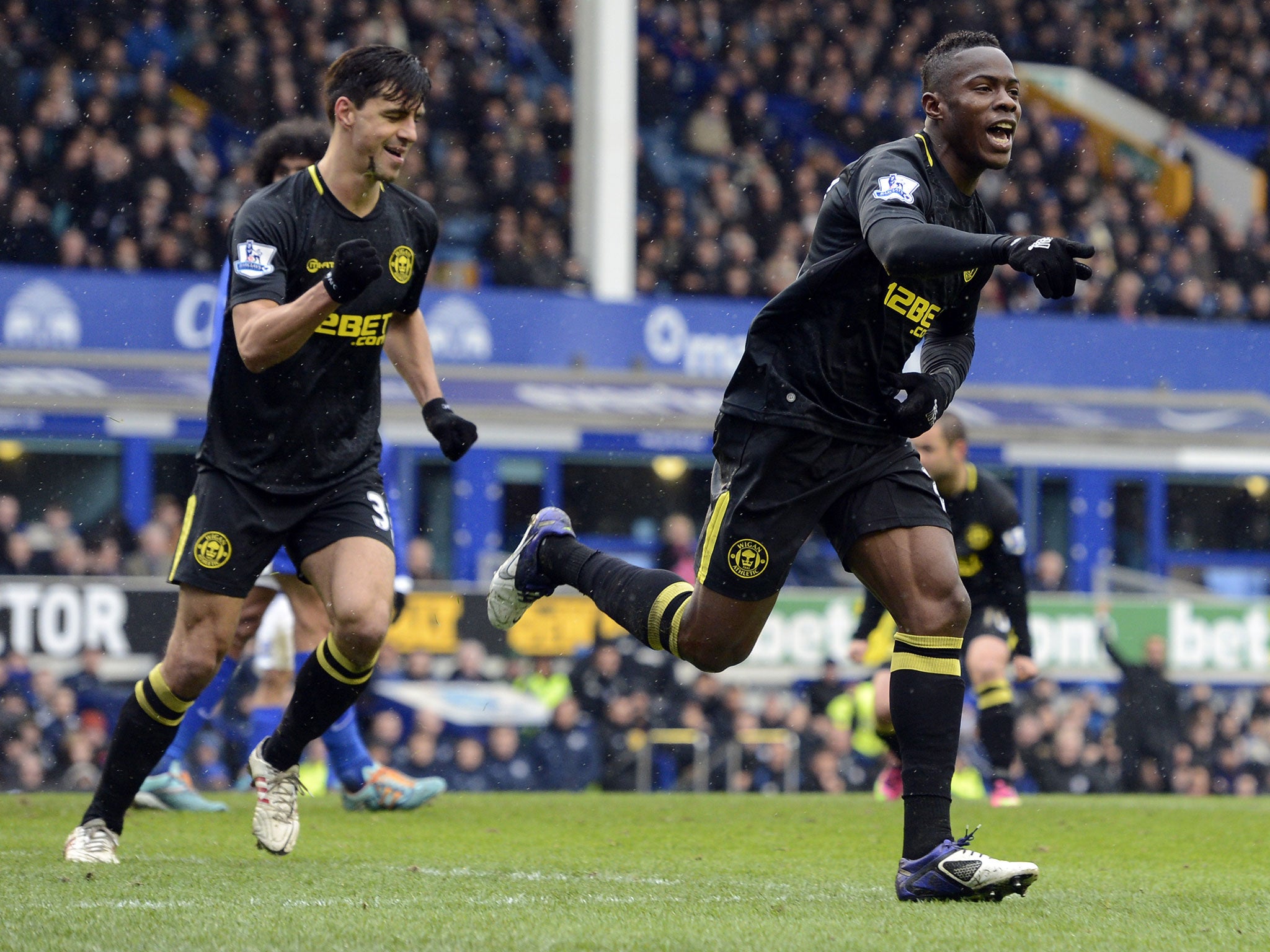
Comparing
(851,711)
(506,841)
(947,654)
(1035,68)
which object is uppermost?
(1035,68)

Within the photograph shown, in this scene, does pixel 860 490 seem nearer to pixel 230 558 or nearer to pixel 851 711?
pixel 230 558

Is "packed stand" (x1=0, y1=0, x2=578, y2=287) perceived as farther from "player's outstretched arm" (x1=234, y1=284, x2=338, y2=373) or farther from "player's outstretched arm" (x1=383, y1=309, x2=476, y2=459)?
"player's outstretched arm" (x1=234, y1=284, x2=338, y2=373)

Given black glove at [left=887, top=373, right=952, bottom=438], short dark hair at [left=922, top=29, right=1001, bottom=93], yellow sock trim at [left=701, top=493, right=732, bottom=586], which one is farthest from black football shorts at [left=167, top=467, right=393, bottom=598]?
short dark hair at [left=922, top=29, right=1001, bottom=93]

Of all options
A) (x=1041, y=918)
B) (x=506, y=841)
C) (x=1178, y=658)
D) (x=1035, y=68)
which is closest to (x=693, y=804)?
(x=506, y=841)

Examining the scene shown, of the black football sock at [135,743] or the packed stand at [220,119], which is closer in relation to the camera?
the black football sock at [135,743]

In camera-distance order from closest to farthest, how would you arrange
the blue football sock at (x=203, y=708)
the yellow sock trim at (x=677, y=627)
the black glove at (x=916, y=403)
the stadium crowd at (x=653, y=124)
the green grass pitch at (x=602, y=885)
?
the green grass pitch at (x=602, y=885) → the black glove at (x=916, y=403) → the yellow sock trim at (x=677, y=627) → the blue football sock at (x=203, y=708) → the stadium crowd at (x=653, y=124)

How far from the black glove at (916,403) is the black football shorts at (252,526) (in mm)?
1621

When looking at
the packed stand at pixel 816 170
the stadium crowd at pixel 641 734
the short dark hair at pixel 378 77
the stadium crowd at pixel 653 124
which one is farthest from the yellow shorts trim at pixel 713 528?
the packed stand at pixel 816 170

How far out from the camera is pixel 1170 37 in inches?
989

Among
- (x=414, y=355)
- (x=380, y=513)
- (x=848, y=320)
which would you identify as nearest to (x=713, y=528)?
(x=848, y=320)

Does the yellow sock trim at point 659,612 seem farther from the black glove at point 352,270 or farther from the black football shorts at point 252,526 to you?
the black glove at point 352,270

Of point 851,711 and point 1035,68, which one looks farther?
point 1035,68

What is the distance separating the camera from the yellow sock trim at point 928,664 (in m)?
4.66

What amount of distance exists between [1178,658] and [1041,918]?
35.3 feet
